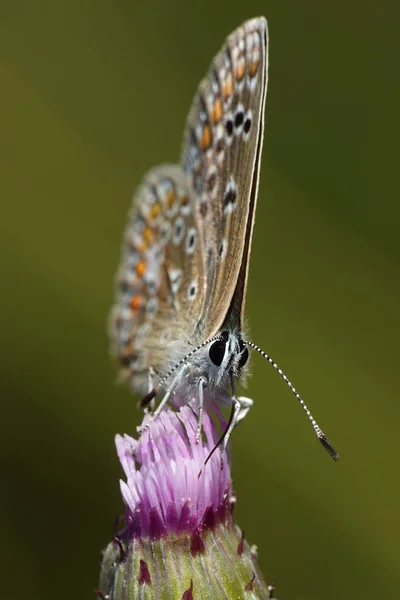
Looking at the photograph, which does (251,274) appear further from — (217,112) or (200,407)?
(200,407)

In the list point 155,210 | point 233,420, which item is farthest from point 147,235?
point 233,420

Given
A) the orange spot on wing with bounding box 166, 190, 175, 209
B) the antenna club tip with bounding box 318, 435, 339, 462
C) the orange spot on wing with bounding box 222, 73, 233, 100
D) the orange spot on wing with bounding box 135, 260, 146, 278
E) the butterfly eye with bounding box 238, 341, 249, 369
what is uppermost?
the orange spot on wing with bounding box 166, 190, 175, 209

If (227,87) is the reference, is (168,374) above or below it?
below

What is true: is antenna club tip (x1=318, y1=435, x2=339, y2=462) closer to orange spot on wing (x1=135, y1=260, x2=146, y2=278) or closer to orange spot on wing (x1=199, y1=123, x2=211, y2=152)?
orange spot on wing (x1=199, y1=123, x2=211, y2=152)

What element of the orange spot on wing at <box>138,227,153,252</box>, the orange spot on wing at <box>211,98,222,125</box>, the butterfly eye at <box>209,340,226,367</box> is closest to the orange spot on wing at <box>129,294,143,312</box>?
the orange spot on wing at <box>138,227,153,252</box>

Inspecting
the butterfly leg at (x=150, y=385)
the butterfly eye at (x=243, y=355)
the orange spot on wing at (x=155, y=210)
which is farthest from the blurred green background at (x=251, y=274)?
the butterfly eye at (x=243, y=355)

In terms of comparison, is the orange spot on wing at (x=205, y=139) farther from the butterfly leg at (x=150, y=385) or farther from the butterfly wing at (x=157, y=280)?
the butterfly leg at (x=150, y=385)

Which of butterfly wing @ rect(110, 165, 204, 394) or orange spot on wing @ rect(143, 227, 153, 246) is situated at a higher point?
orange spot on wing @ rect(143, 227, 153, 246)

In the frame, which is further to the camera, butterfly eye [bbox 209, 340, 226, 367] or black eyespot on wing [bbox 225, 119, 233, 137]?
black eyespot on wing [bbox 225, 119, 233, 137]
